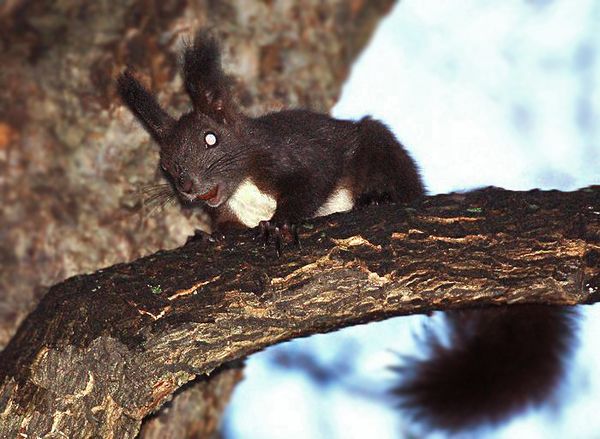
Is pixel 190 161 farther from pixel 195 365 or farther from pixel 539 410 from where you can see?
pixel 539 410

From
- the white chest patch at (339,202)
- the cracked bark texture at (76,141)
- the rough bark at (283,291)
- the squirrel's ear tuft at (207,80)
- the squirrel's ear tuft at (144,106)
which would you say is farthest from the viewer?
the cracked bark texture at (76,141)

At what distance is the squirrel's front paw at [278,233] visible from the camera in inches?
122

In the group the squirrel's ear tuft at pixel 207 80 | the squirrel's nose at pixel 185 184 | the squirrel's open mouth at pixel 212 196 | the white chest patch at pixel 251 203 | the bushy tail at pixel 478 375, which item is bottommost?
the bushy tail at pixel 478 375

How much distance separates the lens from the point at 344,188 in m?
3.97

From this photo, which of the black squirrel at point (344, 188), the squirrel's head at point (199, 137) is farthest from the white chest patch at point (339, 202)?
the squirrel's head at point (199, 137)

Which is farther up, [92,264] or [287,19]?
[287,19]

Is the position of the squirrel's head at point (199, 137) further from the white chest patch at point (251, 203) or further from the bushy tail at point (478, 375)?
the bushy tail at point (478, 375)

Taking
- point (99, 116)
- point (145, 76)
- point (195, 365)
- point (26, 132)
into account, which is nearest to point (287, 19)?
point (145, 76)

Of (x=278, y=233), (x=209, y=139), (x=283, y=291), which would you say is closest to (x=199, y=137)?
(x=209, y=139)

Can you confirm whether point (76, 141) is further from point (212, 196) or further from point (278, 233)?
point (278, 233)

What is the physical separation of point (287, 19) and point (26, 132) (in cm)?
157

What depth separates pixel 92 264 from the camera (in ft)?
13.7

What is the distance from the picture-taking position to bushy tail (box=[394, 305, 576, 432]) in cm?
391

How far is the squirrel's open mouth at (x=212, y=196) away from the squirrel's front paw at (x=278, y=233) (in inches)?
24.4
